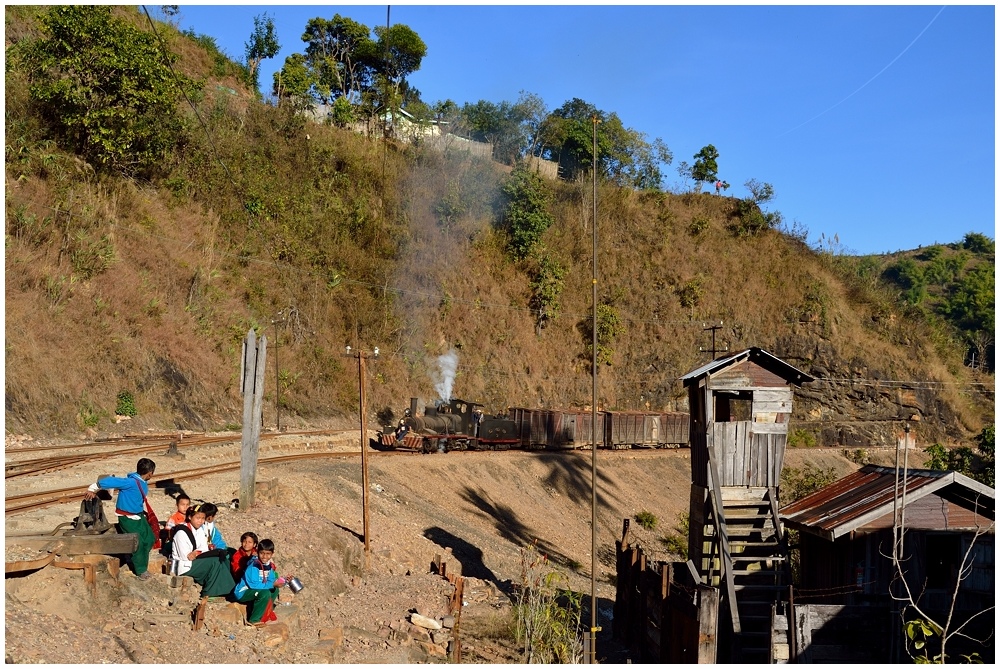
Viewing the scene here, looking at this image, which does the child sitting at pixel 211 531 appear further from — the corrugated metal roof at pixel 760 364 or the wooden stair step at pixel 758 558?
the wooden stair step at pixel 758 558

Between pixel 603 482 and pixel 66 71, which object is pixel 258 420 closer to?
pixel 603 482

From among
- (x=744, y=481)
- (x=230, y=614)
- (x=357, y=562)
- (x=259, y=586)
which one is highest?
(x=744, y=481)

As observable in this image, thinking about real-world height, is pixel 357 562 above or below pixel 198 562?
below

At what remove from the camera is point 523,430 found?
138 ft

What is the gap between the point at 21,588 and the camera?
12273mm

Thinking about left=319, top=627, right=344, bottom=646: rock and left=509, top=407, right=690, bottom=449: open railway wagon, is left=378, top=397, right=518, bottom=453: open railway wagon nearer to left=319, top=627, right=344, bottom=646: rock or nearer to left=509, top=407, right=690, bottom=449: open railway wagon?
left=509, top=407, right=690, bottom=449: open railway wagon

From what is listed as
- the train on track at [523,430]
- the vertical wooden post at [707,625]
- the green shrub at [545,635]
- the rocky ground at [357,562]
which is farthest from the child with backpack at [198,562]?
the train on track at [523,430]

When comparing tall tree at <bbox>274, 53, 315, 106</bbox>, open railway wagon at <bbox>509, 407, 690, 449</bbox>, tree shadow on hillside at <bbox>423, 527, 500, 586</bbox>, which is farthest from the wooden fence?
tall tree at <bbox>274, 53, 315, 106</bbox>

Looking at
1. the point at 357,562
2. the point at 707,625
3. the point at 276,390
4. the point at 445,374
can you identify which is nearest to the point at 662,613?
the point at 707,625

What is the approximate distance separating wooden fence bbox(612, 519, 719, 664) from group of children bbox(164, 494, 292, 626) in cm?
794

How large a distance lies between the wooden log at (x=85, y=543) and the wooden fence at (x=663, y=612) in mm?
10324

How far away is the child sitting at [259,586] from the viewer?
14.2 m

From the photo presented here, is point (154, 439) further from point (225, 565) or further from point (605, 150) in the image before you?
point (605, 150)

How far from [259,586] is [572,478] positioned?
26747 mm
